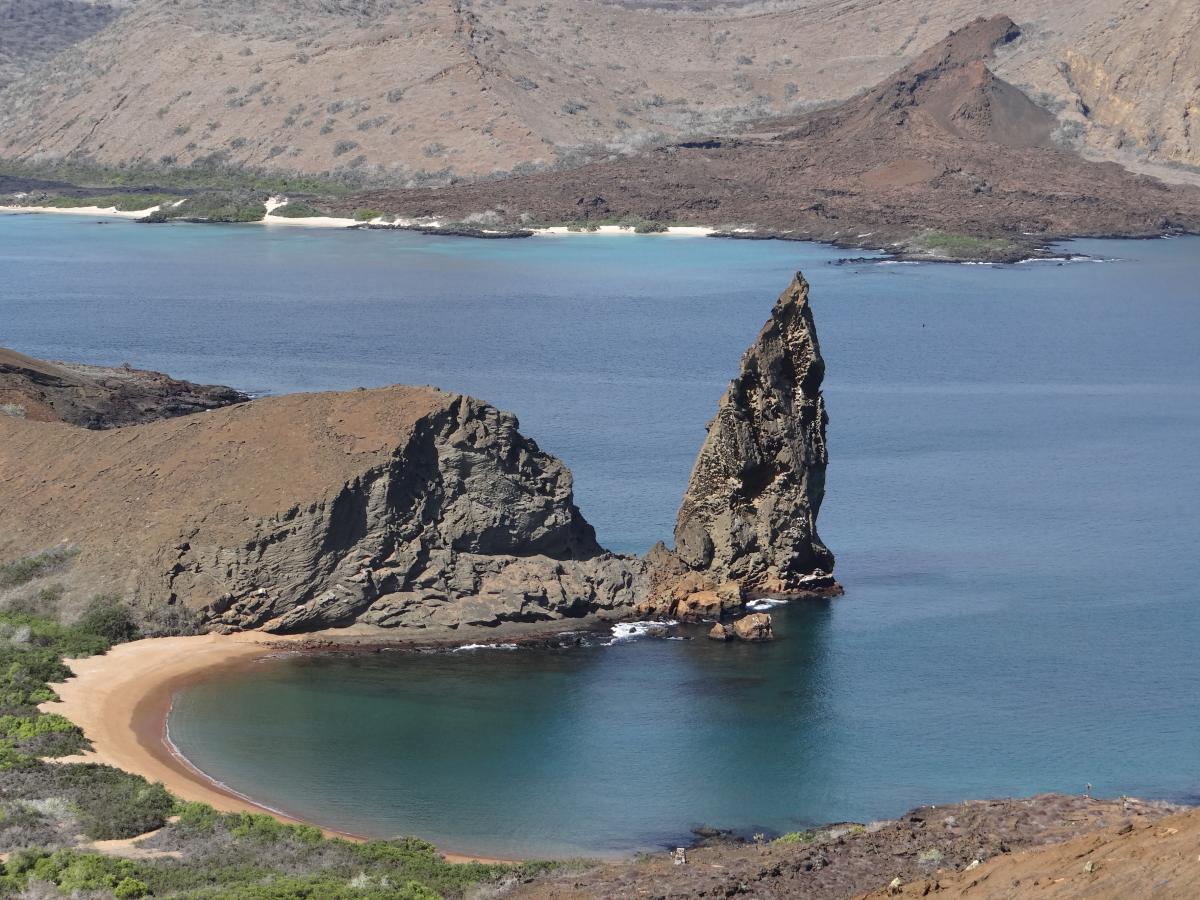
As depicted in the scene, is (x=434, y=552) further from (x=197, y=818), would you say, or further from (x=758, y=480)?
(x=197, y=818)

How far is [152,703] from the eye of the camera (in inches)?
1442

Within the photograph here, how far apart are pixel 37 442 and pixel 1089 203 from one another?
423 ft

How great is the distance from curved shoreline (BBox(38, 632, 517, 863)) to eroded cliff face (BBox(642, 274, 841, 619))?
30.8ft

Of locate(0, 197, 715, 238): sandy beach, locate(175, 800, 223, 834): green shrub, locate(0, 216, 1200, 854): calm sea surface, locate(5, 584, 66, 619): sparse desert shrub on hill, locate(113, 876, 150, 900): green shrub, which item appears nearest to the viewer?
locate(113, 876, 150, 900): green shrub

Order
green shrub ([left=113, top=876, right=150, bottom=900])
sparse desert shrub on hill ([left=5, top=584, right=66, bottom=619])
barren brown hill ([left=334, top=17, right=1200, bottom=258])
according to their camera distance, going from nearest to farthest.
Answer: green shrub ([left=113, top=876, right=150, bottom=900])
sparse desert shrub on hill ([left=5, top=584, right=66, bottom=619])
barren brown hill ([left=334, top=17, right=1200, bottom=258])

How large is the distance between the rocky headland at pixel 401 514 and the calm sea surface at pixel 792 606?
174 cm

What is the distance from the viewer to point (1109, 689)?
130 ft

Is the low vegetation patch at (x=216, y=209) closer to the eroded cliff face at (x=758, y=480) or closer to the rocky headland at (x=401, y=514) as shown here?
the rocky headland at (x=401, y=514)

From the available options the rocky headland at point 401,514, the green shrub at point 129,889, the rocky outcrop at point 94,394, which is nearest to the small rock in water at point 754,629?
the rocky headland at point 401,514

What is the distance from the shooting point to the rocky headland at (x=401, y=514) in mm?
40344

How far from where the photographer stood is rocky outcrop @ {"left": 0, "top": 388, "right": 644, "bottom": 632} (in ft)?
132

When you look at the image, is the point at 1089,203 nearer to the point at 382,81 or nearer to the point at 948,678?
the point at 382,81

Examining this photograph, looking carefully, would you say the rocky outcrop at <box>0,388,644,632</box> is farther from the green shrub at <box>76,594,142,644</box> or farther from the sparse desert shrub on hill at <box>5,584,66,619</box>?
the sparse desert shrub on hill at <box>5,584,66,619</box>

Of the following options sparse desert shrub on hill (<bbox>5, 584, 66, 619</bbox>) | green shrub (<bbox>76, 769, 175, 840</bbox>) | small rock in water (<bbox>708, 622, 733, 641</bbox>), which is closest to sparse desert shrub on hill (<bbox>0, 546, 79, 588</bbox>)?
sparse desert shrub on hill (<bbox>5, 584, 66, 619</bbox>)
